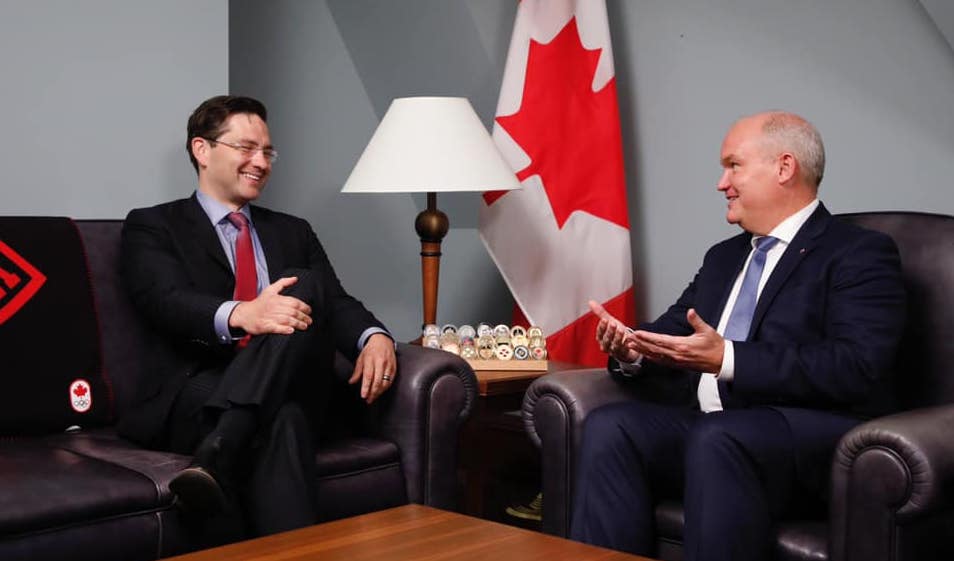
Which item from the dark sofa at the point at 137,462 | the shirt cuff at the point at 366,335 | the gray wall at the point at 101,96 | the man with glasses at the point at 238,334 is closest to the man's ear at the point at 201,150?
the man with glasses at the point at 238,334

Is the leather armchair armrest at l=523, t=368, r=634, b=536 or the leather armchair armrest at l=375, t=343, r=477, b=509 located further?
the leather armchair armrest at l=375, t=343, r=477, b=509

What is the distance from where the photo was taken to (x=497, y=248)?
366 centimetres

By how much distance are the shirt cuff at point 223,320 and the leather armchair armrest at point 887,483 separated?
1335mm

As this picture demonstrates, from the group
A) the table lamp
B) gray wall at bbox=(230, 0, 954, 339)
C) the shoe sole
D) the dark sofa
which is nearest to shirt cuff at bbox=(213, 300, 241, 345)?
the dark sofa

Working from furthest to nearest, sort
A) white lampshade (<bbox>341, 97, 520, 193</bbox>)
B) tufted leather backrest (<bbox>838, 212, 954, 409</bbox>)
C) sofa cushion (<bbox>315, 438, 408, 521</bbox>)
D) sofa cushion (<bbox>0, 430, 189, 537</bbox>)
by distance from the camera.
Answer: white lampshade (<bbox>341, 97, 520, 193</bbox>) < sofa cushion (<bbox>315, 438, 408, 521</bbox>) < tufted leather backrest (<bbox>838, 212, 954, 409</bbox>) < sofa cushion (<bbox>0, 430, 189, 537</bbox>)

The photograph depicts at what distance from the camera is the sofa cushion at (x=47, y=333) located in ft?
8.82

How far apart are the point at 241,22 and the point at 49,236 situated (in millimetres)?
1629

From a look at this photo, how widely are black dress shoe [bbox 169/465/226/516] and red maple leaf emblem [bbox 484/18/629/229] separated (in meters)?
1.59

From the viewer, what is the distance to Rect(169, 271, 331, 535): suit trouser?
2.45 metres

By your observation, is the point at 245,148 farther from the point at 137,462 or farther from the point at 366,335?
the point at 137,462

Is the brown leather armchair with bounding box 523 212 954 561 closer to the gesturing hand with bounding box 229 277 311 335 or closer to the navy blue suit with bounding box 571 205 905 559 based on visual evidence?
the navy blue suit with bounding box 571 205 905 559

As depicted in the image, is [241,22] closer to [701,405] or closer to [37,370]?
[37,370]

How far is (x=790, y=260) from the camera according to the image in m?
2.56

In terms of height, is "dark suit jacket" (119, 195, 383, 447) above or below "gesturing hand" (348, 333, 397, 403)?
above
